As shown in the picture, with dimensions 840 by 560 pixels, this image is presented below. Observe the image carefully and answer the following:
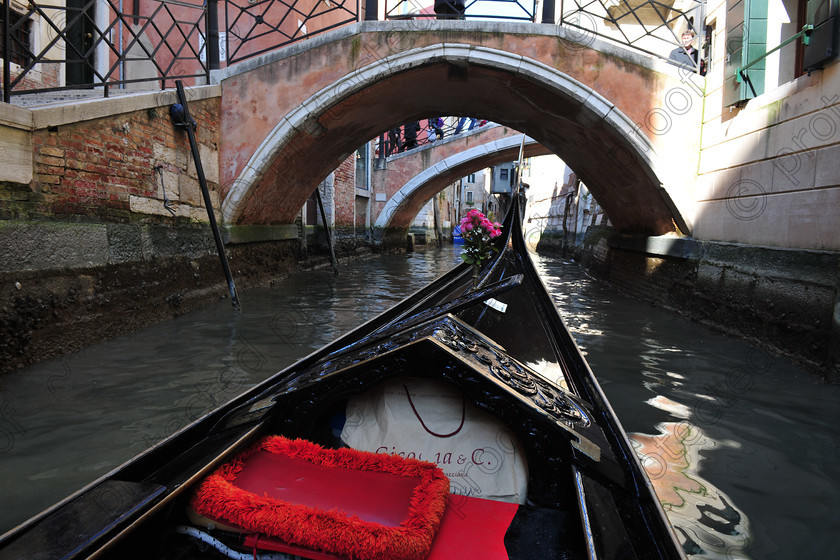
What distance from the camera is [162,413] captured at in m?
1.79

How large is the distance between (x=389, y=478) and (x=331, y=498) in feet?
0.34

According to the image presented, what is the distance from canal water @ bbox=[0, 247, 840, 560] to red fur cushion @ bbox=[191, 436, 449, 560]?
0.68 meters

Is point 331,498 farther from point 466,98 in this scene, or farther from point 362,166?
point 362,166

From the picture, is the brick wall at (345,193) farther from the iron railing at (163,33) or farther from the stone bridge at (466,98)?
the stone bridge at (466,98)

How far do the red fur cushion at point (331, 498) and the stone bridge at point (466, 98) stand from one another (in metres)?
3.82

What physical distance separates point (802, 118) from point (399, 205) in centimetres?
735

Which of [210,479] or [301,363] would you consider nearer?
[210,479]

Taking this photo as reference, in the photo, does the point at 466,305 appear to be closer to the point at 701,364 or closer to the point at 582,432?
the point at 582,432

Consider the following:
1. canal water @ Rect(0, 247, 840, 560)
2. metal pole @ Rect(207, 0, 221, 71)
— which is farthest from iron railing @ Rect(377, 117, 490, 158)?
canal water @ Rect(0, 247, 840, 560)

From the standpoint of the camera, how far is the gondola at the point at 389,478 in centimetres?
72

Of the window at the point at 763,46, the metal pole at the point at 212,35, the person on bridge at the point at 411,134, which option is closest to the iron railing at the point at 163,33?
the metal pole at the point at 212,35

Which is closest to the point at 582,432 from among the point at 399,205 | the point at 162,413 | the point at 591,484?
the point at 591,484

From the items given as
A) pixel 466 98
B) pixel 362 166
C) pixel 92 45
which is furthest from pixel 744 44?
pixel 362 166

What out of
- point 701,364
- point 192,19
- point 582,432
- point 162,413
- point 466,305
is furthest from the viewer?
point 192,19
